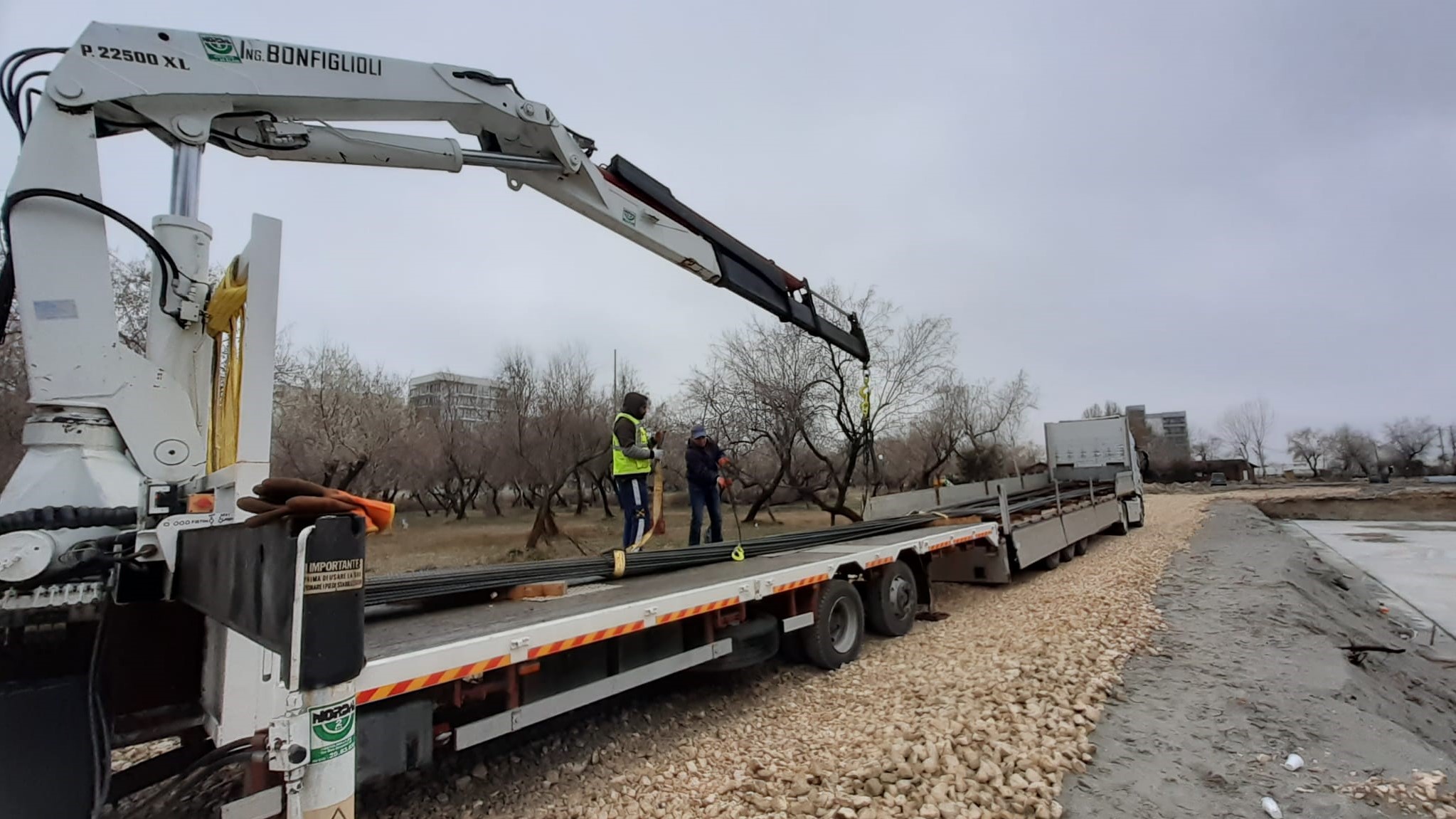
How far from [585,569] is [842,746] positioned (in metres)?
2.27

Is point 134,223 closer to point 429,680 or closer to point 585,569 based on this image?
point 429,680

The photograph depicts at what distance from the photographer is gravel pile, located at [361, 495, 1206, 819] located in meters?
3.45

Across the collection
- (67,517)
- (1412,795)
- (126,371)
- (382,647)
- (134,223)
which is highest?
(134,223)

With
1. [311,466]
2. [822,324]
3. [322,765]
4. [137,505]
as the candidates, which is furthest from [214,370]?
[311,466]

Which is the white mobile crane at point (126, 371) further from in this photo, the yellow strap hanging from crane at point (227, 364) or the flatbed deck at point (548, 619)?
the flatbed deck at point (548, 619)

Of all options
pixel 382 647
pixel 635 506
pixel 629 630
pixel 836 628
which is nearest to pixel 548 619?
pixel 629 630

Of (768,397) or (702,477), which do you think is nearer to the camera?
(702,477)

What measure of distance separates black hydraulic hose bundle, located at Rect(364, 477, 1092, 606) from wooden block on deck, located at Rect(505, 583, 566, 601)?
0.18 ft

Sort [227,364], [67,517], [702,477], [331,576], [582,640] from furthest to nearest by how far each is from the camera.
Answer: [702,477], [582,640], [227,364], [67,517], [331,576]

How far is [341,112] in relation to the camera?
13.6 ft

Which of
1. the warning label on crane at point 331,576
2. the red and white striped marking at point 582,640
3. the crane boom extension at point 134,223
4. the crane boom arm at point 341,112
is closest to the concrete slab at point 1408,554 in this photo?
the red and white striped marking at point 582,640

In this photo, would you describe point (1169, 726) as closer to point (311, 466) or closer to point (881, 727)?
point (881, 727)

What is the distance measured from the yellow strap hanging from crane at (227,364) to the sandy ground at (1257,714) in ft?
13.9

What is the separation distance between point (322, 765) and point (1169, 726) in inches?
188
